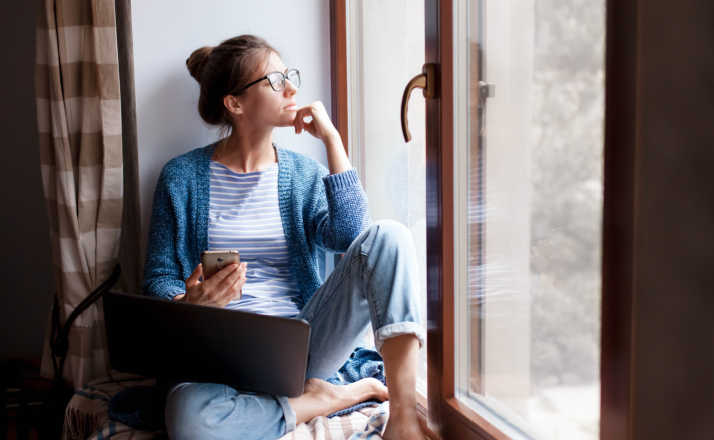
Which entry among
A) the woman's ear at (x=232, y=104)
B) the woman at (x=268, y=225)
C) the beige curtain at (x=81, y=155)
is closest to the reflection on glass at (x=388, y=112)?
the woman at (x=268, y=225)

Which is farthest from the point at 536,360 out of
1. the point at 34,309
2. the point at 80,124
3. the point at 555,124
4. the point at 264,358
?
the point at 34,309

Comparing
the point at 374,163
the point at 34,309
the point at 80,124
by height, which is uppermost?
the point at 80,124

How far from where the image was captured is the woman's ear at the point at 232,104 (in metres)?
1.55

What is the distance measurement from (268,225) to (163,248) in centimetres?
27

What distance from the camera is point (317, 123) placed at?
152 cm

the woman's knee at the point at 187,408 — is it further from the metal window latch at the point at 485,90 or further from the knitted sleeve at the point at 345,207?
the metal window latch at the point at 485,90

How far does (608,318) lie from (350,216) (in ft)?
2.57

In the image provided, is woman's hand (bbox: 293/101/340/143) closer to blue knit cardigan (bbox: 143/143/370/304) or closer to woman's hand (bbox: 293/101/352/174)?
woman's hand (bbox: 293/101/352/174)

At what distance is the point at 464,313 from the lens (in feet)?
3.83

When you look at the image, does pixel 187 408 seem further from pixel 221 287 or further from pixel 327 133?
pixel 327 133

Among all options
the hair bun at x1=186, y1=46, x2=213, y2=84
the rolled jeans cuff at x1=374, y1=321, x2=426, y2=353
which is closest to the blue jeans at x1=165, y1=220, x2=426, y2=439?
the rolled jeans cuff at x1=374, y1=321, x2=426, y2=353

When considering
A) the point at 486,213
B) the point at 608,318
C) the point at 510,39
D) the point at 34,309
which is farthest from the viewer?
the point at 34,309

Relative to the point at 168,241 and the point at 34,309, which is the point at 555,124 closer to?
the point at 168,241

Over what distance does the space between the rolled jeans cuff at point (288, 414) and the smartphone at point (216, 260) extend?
0.98ft
